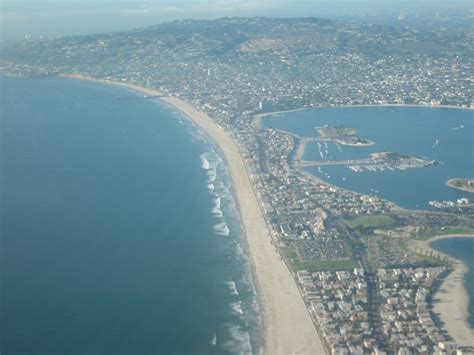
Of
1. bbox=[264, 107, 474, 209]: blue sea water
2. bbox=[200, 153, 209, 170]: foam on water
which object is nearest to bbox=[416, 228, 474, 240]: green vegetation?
bbox=[264, 107, 474, 209]: blue sea water

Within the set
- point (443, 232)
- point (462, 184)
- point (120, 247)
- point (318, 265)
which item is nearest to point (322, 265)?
point (318, 265)

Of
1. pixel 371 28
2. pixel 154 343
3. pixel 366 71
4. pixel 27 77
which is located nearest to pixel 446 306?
pixel 154 343

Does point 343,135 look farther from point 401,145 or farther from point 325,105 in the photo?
point 325,105

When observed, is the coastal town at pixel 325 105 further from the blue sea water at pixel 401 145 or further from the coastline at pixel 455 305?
the blue sea water at pixel 401 145

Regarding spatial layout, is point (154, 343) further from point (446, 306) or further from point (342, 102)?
point (342, 102)

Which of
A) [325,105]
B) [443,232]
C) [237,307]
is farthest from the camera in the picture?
[325,105]

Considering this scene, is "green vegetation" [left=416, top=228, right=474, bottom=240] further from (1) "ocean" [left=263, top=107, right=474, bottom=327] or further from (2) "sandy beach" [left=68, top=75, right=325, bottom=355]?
(2) "sandy beach" [left=68, top=75, right=325, bottom=355]

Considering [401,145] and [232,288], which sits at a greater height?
[401,145]
